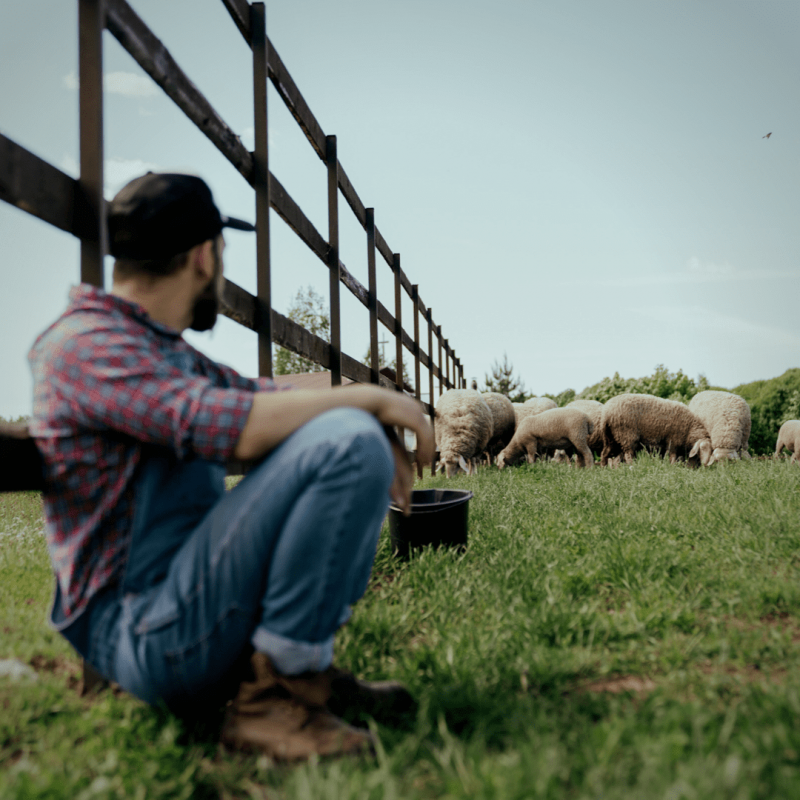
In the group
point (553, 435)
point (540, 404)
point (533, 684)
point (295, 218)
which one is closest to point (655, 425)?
point (553, 435)

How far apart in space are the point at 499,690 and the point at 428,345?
331 inches

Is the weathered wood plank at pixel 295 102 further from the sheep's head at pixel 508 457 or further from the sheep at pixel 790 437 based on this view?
the sheep at pixel 790 437

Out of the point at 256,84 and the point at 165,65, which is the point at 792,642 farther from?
the point at 256,84

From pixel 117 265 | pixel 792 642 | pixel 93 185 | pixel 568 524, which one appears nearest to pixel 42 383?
pixel 117 265

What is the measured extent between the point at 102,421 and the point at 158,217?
538 mm

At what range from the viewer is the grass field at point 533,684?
111 cm

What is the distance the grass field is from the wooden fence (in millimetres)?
1224

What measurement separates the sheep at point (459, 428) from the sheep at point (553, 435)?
79.1 inches

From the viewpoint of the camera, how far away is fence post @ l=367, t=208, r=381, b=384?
18.2ft

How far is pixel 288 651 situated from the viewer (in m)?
1.27

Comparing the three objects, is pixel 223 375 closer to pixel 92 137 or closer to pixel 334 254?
pixel 92 137

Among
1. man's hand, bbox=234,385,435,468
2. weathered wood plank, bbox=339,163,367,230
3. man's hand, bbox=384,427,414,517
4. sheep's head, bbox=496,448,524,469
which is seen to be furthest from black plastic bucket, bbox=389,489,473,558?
sheep's head, bbox=496,448,524,469

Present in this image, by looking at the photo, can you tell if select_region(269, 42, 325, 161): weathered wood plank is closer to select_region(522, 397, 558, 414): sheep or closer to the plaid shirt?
the plaid shirt

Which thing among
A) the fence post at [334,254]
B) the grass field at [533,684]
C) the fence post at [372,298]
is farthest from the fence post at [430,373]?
the grass field at [533,684]
